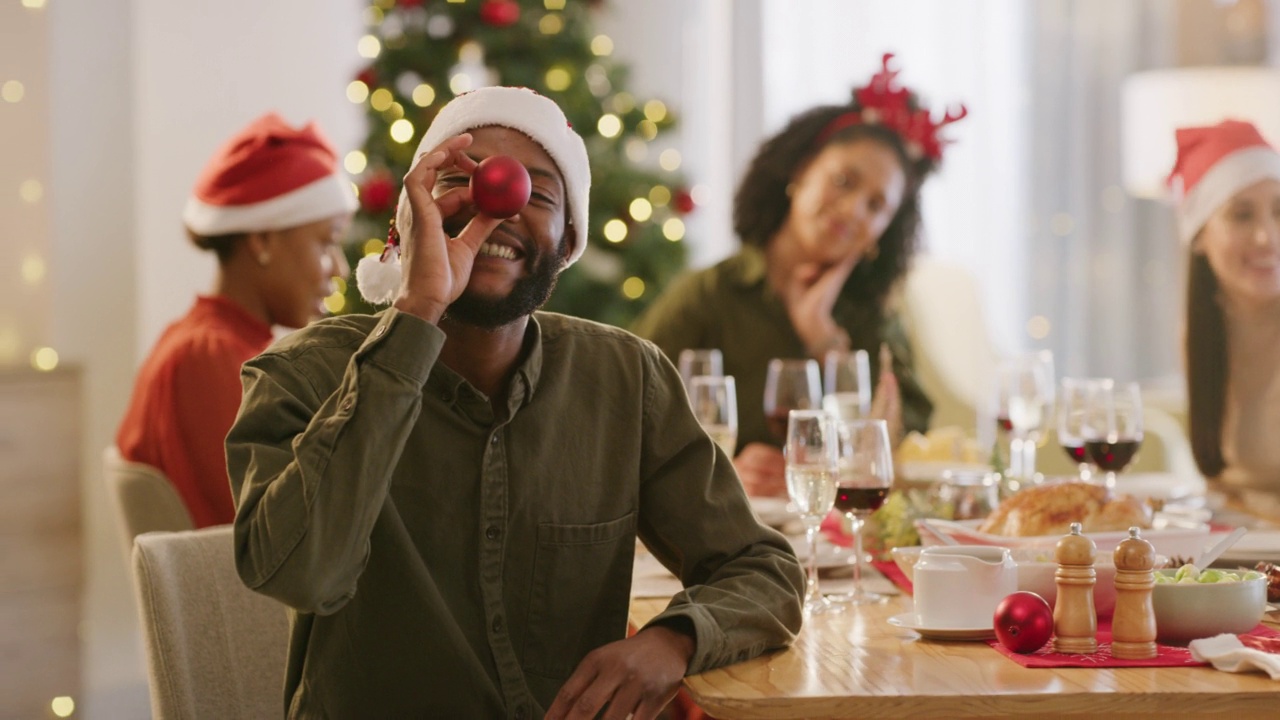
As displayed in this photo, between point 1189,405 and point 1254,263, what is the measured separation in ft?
0.82

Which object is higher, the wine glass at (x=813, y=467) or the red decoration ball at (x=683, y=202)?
the red decoration ball at (x=683, y=202)

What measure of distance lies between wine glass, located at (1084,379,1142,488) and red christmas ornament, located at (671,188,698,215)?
3.16 m

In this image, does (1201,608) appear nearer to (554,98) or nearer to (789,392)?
(789,392)

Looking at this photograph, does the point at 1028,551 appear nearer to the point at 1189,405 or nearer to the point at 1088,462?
the point at 1088,462

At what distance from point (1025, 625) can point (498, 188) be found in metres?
0.70

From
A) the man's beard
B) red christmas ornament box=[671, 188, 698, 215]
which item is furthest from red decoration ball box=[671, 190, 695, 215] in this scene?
the man's beard

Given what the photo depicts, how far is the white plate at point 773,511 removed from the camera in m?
2.30

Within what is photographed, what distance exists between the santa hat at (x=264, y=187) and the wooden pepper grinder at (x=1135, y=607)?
196 cm

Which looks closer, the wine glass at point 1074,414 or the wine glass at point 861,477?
the wine glass at point 861,477

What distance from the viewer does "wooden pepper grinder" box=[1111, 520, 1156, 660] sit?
135cm

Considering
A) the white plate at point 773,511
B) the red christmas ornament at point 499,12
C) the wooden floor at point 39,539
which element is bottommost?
the wooden floor at point 39,539

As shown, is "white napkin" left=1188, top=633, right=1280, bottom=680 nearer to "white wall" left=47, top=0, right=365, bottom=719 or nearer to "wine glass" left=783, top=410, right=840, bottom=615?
"wine glass" left=783, top=410, right=840, bottom=615

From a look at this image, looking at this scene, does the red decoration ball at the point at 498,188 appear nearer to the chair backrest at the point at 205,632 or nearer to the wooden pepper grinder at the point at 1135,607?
the chair backrest at the point at 205,632

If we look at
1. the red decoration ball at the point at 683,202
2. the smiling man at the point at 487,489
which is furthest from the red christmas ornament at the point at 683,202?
the smiling man at the point at 487,489
